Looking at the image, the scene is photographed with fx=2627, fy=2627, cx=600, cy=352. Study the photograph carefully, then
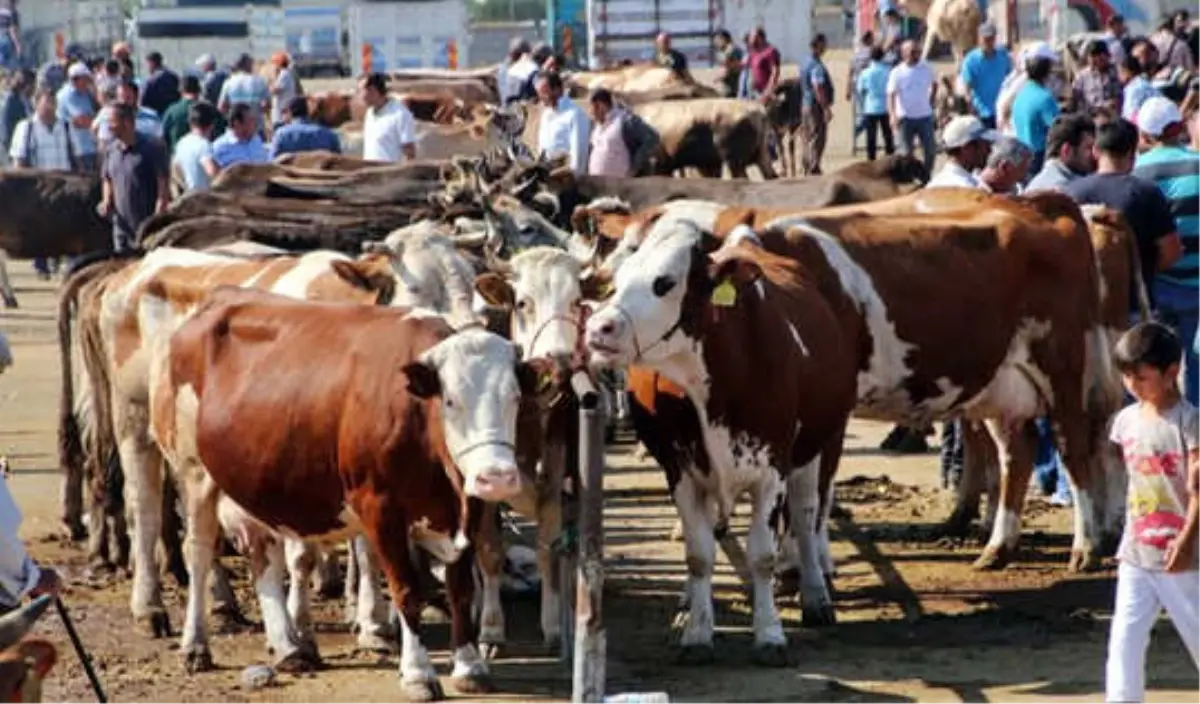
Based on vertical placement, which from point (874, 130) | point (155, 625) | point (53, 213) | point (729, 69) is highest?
point (155, 625)

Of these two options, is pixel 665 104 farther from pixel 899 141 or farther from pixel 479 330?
pixel 479 330

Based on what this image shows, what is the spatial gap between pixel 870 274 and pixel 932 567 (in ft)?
5.35

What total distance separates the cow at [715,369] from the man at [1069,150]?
3266 millimetres

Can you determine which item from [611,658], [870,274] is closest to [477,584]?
[611,658]

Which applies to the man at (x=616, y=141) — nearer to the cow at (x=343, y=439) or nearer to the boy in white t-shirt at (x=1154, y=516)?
the cow at (x=343, y=439)

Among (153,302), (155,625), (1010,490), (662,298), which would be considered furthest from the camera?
(1010,490)

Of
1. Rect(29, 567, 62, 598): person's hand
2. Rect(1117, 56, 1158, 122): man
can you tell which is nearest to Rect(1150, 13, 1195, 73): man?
Rect(1117, 56, 1158, 122): man

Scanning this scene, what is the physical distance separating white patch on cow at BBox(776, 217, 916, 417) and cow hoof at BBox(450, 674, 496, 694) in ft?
10.1

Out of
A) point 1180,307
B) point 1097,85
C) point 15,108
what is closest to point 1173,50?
point 1097,85

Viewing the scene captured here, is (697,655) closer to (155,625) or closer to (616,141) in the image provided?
(155,625)

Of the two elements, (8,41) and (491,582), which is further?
(8,41)

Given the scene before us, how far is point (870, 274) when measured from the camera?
13.1 meters

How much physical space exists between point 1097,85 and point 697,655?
52.6ft

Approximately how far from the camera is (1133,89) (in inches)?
906
